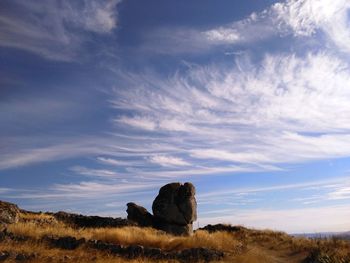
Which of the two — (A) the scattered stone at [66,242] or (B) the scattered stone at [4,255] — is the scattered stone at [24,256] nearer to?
(B) the scattered stone at [4,255]

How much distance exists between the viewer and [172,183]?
140 feet

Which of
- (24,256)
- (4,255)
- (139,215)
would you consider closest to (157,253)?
(24,256)

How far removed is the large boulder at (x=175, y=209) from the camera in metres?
39.5

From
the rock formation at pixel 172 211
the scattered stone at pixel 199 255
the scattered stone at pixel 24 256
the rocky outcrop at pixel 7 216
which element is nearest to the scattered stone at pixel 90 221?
the rock formation at pixel 172 211

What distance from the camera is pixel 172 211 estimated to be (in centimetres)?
3978

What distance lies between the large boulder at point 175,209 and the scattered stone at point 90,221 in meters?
3.81

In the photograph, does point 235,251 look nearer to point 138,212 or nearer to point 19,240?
point 19,240

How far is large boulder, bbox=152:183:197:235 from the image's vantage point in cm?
3950

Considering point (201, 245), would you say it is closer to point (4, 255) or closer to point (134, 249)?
point (134, 249)

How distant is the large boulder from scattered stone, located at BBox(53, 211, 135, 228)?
150 inches

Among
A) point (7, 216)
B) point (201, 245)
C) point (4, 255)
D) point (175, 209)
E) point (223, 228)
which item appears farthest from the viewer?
point (223, 228)

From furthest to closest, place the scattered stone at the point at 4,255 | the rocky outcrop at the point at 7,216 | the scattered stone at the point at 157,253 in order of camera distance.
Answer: the rocky outcrop at the point at 7,216 < the scattered stone at the point at 157,253 < the scattered stone at the point at 4,255

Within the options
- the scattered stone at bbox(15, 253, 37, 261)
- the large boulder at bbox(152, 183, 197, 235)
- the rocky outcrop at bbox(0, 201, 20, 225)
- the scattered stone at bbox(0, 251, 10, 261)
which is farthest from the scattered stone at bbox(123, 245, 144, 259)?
the large boulder at bbox(152, 183, 197, 235)

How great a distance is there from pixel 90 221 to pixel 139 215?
499 cm
